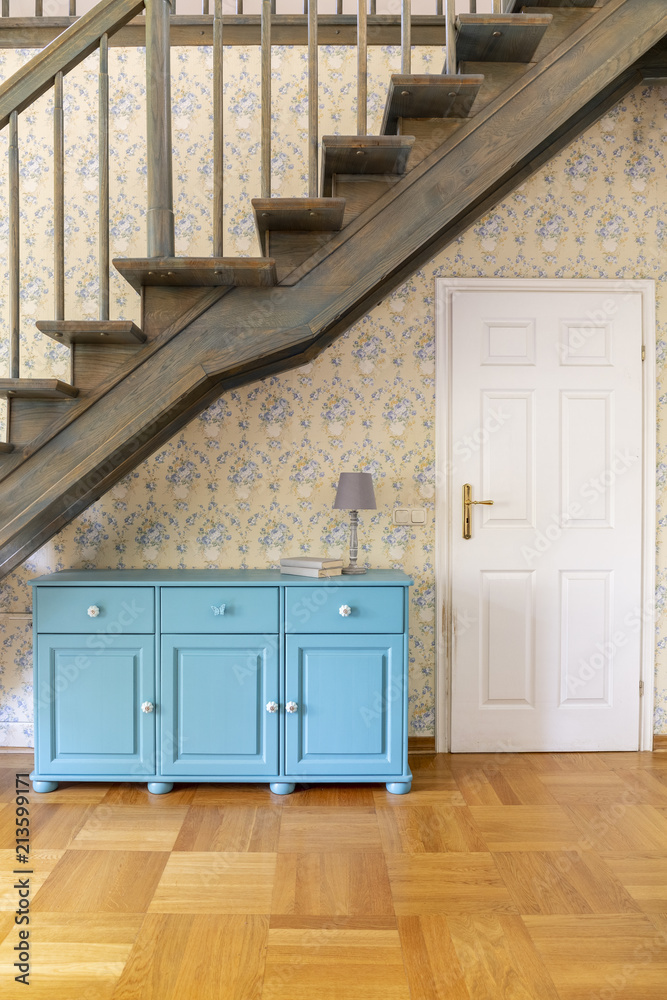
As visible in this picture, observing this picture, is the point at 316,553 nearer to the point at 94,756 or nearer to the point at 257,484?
the point at 257,484

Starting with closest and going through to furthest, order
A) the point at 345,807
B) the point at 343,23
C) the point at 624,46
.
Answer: the point at 624,46, the point at 345,807, the point at 343,23

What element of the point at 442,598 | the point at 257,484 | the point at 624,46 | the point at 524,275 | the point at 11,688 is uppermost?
the point at 624,46

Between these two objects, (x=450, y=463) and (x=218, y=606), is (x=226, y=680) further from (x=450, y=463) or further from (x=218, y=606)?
(x=450, y=463)

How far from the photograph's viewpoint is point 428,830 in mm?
2334

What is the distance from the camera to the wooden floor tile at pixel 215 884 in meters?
1.91

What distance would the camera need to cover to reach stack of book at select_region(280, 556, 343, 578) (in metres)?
2.68

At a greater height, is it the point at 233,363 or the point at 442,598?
the point at 233,363

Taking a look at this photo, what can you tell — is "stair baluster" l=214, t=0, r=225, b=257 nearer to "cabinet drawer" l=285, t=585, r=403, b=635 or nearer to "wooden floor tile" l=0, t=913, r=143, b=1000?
"cabinet drawer" l=285, t=585, r=403, b=635

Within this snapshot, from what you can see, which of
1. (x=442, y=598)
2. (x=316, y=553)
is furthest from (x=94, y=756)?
(x=442, y=598)

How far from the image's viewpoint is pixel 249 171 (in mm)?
Result: 2949

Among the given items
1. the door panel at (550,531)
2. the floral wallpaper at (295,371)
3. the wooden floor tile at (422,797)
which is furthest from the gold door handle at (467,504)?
the wooden floor tile at (422,797)

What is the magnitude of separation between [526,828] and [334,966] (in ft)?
3.09

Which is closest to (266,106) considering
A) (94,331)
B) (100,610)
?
(94,331)

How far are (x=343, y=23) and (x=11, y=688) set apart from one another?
3.19 m
